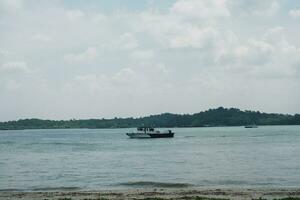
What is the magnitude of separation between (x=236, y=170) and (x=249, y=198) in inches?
1024

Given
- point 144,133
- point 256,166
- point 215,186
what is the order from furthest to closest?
point 144,133 < point 256,166 < point 215,186

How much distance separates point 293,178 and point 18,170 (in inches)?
1256

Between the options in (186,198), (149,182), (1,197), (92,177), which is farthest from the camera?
(92,177)

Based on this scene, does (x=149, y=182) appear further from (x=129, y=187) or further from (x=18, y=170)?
(x=18, y=170)

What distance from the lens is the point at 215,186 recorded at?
140ft

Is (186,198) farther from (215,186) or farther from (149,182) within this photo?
(149,182)

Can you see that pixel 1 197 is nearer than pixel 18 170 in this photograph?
Yes

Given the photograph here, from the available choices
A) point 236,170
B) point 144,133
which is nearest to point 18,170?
point 236,170

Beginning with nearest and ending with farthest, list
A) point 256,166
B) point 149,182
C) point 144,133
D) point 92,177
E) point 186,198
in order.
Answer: point 186,198 < point 149,182 < point 92,177 < point 256,166 < point 144,133

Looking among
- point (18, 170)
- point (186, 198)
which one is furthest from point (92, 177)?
point (186, 198)

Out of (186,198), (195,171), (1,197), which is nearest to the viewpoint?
(186,198)

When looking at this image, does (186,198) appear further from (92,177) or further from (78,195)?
(92,177)

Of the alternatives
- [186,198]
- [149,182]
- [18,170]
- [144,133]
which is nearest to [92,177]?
[149,182]

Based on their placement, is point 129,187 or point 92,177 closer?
point 129,187
